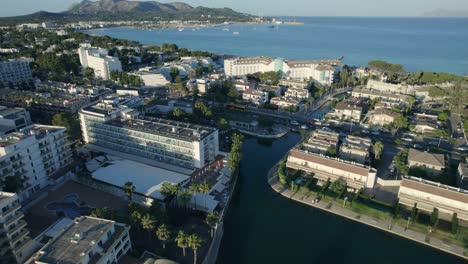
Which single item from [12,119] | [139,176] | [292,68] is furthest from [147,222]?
[292,68]

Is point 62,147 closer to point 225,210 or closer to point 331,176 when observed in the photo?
point 225,210

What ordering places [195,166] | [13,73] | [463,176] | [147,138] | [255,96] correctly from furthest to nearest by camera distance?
[13,73]
[255,96]
[147,138]
[195,166]
[463,176]

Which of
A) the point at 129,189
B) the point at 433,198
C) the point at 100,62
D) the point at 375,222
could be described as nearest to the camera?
the point at 129,189

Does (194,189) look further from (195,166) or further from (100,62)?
(100,62)

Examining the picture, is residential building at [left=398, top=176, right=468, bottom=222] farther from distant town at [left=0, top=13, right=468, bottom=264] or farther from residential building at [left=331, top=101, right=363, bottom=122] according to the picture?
residential building at [left=331, top=101, right=363, bottom=122]

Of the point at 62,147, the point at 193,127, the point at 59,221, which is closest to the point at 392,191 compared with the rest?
the point at 193,127

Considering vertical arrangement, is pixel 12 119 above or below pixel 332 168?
above

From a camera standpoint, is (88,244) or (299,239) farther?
(299,239)

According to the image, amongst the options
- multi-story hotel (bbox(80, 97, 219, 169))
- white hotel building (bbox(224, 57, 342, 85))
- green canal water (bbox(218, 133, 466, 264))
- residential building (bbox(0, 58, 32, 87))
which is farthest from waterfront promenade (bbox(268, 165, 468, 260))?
residential building (bbox(0, 58, 32, 87))
